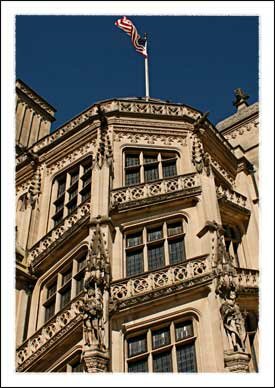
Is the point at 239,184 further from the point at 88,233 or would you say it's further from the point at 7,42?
the point at 7,42

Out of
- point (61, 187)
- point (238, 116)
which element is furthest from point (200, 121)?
point (238, 116)

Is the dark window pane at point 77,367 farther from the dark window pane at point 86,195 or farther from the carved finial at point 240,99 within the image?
the carved finial at point 240,99

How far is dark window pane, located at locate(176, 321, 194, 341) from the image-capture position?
50.0ft

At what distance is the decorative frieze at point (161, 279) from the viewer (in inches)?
619

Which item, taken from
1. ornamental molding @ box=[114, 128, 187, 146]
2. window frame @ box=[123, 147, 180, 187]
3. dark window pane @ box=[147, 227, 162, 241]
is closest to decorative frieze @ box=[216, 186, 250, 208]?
window frame @ box=[123, 147, 180, 187]

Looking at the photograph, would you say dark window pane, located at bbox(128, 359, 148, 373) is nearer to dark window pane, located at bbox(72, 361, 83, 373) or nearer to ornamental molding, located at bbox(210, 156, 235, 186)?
dark window pane, located at bbox(72, 361, 83, 373)

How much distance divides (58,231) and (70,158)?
416 cm

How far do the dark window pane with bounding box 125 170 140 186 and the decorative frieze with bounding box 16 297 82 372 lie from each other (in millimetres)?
5708

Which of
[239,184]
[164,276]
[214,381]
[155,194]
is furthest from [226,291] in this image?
[239,184]

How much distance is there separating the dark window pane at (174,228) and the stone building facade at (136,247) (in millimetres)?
44

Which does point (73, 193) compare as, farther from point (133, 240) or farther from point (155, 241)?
point (155, 241)

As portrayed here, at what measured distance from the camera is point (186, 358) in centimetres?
1468

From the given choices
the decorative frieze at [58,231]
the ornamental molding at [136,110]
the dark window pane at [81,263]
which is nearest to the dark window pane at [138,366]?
the dark window pane at [81,263]

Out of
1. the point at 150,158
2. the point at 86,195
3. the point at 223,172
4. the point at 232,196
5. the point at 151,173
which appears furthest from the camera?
the point at 223,172
